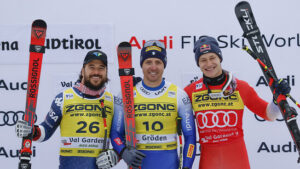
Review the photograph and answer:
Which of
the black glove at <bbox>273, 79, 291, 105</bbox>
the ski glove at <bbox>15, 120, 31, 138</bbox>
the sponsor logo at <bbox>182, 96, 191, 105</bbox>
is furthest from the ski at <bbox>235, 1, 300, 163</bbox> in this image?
the ski glove at <bbox>15, 120, 31, 138</bbox>

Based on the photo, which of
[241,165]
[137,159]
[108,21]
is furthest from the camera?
[108,21]

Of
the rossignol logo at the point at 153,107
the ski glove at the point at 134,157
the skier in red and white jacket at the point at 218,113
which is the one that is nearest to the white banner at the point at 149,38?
the skier in red and white jacket at the point at 218,113

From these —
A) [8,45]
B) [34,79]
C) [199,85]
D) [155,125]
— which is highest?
[8,45]

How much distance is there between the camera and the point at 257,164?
409 centimetres

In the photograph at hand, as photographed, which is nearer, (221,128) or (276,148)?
(221,128)

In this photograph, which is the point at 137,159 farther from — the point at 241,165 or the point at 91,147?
the point at 241,165

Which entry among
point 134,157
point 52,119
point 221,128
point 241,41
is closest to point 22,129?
point 52,119

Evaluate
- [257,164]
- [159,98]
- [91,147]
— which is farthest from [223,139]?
[257,164]

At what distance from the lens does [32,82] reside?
9.12 feet

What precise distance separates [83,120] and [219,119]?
118cm

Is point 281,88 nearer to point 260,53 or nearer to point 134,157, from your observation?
point 260,53

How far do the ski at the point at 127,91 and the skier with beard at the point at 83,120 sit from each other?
166 mm

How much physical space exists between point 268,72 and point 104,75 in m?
1.41

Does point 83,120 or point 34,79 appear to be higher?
point 34,79
